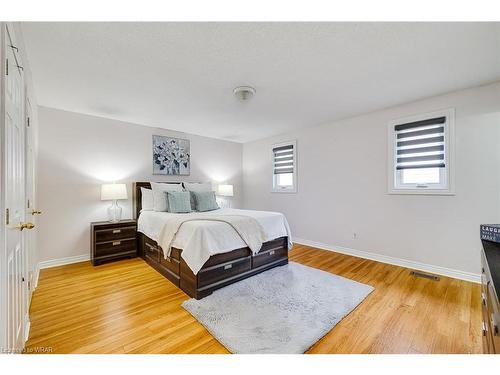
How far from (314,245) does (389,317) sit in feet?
7.32

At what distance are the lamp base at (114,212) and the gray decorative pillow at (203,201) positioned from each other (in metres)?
1.22

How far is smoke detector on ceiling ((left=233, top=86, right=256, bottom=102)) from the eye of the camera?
8.10 feet

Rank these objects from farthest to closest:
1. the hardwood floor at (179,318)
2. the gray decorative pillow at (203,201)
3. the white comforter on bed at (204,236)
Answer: the gray decorative pillow at (203,201)
the white comforter on bed at (204,236)
the hardwood floor at (179,318)

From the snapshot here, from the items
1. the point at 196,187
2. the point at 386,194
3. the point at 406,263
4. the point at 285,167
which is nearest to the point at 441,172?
the point at 386,194

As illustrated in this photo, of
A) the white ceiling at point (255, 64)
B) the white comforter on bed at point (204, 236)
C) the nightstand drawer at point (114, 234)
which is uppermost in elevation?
the white ceiling at point (255, 64)

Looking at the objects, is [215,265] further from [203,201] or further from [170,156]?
[170,156]

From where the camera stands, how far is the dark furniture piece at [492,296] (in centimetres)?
77

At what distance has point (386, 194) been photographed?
320 cm

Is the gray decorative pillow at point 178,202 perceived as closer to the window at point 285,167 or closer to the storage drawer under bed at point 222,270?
the storage drawer under bed at point 222,270

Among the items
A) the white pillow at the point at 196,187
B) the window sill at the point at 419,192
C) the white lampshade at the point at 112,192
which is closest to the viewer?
the window sill at the point at 419,192

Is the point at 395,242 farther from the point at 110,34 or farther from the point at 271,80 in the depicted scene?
the point at 110,34

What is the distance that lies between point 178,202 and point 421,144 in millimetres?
3562

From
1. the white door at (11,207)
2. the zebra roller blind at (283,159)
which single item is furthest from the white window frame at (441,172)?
the white door at (11,207)

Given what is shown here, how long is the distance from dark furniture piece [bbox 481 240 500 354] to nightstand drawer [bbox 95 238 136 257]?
3.85 metres
